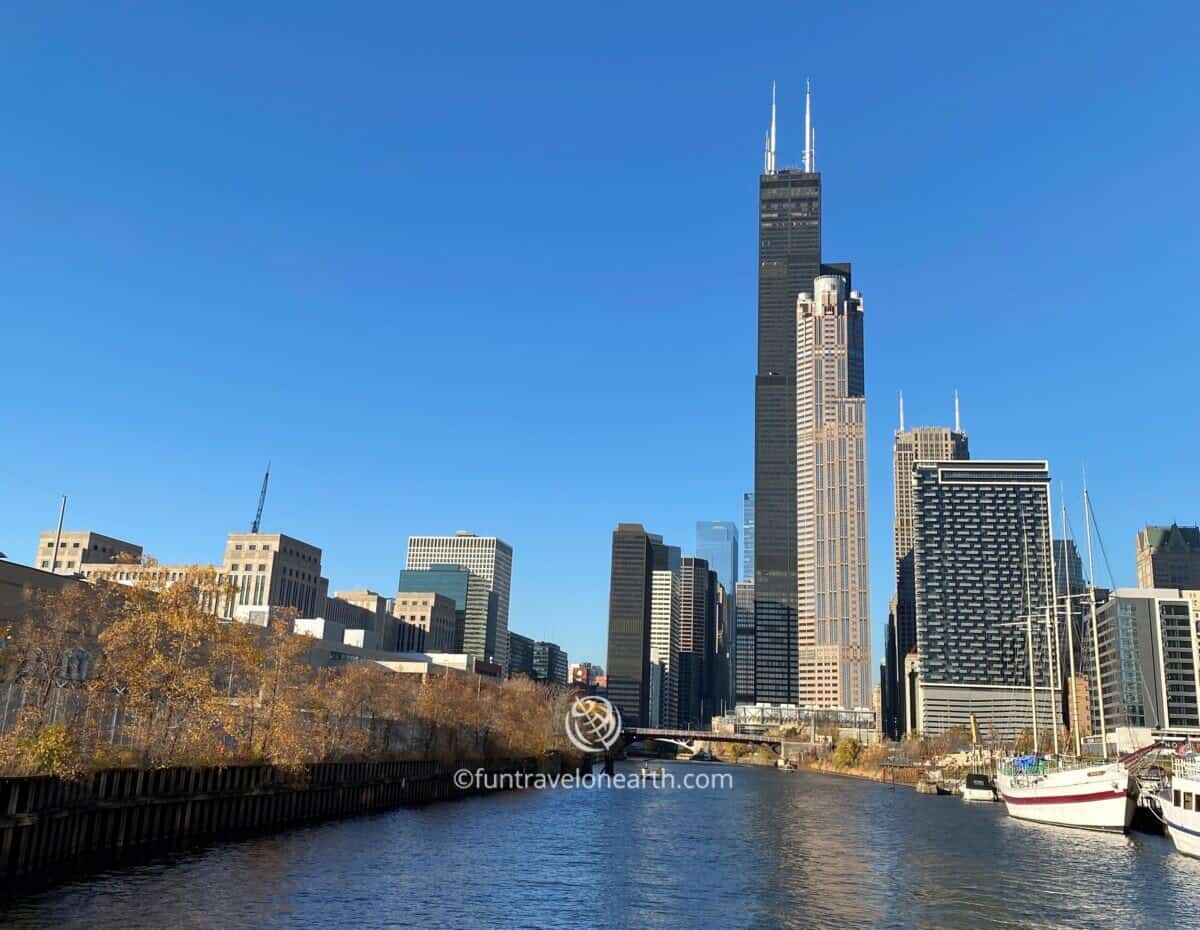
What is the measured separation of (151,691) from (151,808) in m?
9.17

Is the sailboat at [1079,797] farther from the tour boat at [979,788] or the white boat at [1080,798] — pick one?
the tour boat at [979,788]

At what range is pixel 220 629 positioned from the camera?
85.1m

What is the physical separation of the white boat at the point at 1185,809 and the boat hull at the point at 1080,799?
36.2ft

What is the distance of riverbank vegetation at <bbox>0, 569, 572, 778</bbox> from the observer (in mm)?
70812

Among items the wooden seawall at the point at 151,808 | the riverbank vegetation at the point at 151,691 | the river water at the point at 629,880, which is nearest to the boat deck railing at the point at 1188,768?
the river water at the point at 629,880

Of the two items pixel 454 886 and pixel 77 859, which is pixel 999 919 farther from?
pixel 77 859

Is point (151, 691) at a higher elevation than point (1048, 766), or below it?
higher

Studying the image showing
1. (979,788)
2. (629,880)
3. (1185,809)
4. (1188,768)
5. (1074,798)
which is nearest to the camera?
(629,880)

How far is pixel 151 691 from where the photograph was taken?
254 ft

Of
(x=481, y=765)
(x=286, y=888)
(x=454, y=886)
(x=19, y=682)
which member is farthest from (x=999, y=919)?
(x=481, y=765)

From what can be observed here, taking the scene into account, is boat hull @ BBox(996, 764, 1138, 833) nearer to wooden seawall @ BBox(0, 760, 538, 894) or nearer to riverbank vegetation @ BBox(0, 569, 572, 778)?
wooden seawall @ BBox(0, 760, 538, 894)

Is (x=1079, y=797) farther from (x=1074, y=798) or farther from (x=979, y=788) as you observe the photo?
(x=979, y=788)

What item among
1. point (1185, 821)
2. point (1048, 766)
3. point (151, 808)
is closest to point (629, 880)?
point (151, 808)

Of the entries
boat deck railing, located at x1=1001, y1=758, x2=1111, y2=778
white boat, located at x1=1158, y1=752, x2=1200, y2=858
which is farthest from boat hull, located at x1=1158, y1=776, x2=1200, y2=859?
boat deck railing, located at x1=1001, y1=758, x2=1111, y2=778
